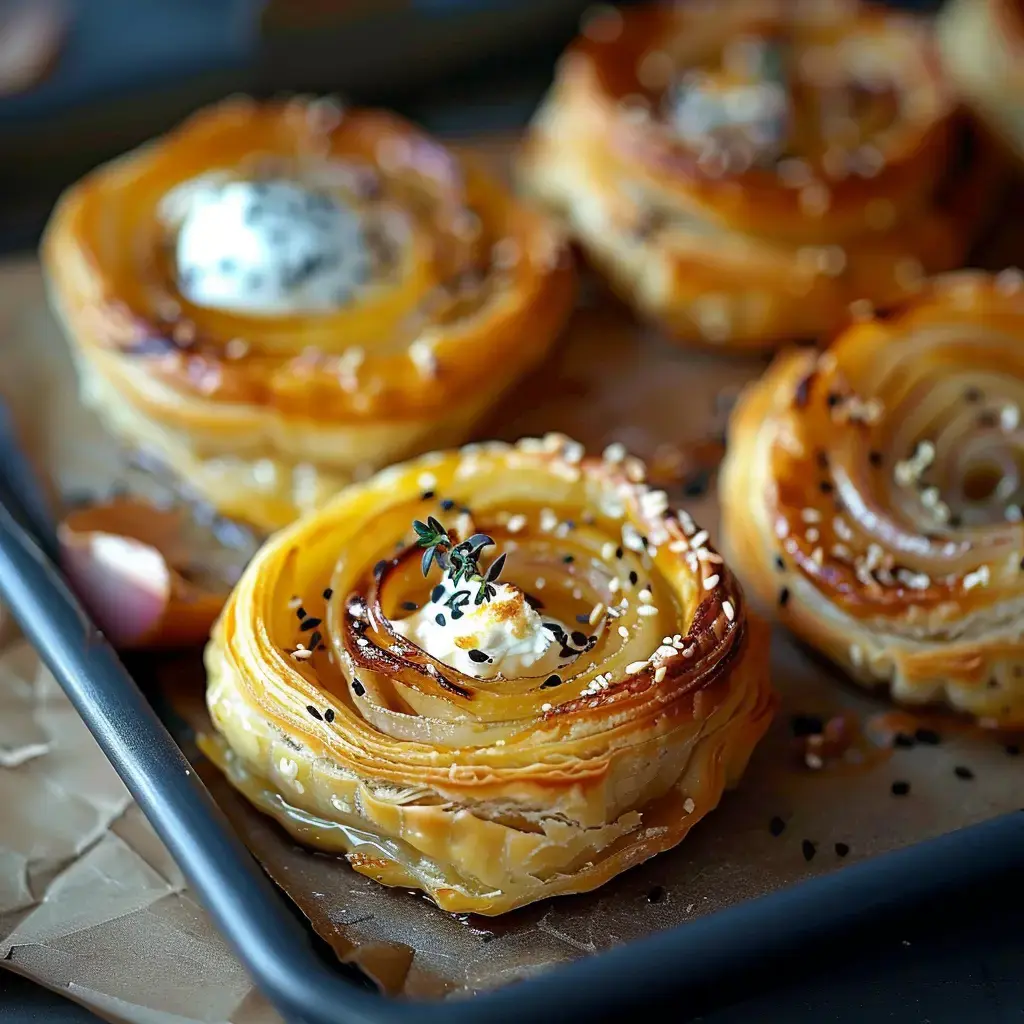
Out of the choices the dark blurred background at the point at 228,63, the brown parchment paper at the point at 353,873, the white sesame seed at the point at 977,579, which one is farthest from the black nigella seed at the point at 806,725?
the dark blurred background at the point at 228,63

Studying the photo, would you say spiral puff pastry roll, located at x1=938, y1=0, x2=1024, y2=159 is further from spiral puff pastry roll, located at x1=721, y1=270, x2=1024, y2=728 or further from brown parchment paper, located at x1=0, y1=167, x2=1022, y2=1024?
brown parchment paper, located at x1=0, y1=167, x2=1022, y2=1024

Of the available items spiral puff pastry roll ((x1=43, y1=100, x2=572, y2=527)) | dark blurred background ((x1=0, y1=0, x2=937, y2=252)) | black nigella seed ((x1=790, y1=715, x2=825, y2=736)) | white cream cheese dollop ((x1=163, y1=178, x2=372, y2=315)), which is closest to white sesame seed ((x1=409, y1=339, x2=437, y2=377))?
spiral puff pastry roll ((x1=43, y1=100, x2=572, y2=527))

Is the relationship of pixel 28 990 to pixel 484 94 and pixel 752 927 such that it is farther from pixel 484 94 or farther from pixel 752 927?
pixel 484 94

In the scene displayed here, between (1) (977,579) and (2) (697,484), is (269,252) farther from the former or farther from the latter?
(1) (977,579)

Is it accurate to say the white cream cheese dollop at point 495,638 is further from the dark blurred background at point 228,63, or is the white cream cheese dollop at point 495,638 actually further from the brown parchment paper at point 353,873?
the dark blurred background at point 228,63

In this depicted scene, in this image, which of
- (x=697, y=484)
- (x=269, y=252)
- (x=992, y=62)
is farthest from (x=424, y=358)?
(x=992, y=62)

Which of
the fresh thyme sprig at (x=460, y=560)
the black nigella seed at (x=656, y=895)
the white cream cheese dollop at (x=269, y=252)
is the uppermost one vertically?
the white cream cheese dollop at (x=269, y=252)
